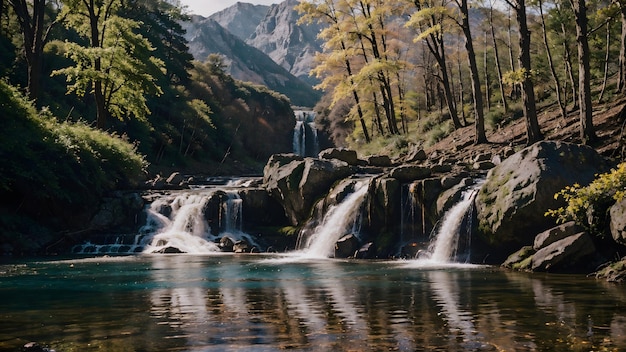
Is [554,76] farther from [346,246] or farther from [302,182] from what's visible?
[346,246]

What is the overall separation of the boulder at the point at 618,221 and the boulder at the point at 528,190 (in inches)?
101

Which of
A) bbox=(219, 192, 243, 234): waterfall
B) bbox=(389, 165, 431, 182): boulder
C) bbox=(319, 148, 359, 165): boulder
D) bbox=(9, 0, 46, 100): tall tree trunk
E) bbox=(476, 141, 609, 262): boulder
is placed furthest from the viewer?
bbox=(319, 148, 359, 165): boulder

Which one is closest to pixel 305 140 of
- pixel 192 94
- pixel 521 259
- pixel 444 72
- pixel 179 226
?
pixel 192 94

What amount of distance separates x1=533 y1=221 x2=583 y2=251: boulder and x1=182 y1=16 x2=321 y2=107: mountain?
13415cm

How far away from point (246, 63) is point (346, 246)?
492ft

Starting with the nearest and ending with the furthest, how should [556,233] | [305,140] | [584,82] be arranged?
[556,233] → [584,82] → [305,140]

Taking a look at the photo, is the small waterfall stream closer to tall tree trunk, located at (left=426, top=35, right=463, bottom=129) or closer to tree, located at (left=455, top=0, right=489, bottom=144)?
tree, located at (left=455, top=0, right=489, bottom=144)

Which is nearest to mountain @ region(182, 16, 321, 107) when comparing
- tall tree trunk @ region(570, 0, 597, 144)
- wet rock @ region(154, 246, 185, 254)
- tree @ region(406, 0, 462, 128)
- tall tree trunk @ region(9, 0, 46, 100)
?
tree @ region(406, 0, 462, 128)

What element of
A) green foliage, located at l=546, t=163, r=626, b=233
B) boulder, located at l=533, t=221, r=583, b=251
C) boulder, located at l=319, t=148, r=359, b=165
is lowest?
boulder, located at l=533, t=221, r=583, b=251

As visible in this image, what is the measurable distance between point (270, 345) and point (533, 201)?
1123 centimetres

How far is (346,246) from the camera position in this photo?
21375mm

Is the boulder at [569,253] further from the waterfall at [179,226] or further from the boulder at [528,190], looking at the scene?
the waterfall at [179,226]

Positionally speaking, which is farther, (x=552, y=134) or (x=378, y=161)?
(x=378, y=161)

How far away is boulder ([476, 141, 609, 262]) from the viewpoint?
16234mm
